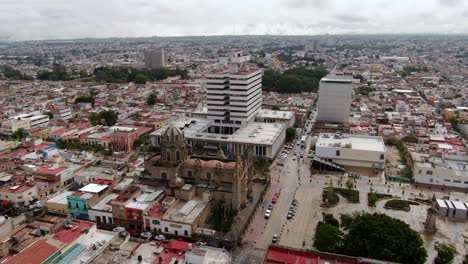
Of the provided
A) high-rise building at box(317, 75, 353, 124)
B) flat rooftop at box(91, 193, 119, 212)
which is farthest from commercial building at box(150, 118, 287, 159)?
flat rooftop at box(91, 193, 119, 212)

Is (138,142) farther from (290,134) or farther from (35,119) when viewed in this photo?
(290,134)

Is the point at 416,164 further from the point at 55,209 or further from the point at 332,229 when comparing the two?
the point at 55,209

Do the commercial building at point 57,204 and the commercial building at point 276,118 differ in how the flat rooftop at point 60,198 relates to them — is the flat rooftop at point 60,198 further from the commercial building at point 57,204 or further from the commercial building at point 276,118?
the commercial building at point 276,118

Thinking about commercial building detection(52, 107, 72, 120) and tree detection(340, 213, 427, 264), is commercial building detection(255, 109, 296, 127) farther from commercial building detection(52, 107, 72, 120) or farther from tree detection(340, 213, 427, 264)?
tree detection(340, 213, 427, 264)

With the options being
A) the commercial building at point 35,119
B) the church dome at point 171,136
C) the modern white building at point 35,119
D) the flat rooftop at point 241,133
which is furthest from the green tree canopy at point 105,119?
the church dome at point 171,136

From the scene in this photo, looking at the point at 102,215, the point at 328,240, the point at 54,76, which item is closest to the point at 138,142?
the point at 102,215

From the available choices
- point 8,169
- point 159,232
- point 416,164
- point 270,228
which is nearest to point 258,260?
point 270,228
